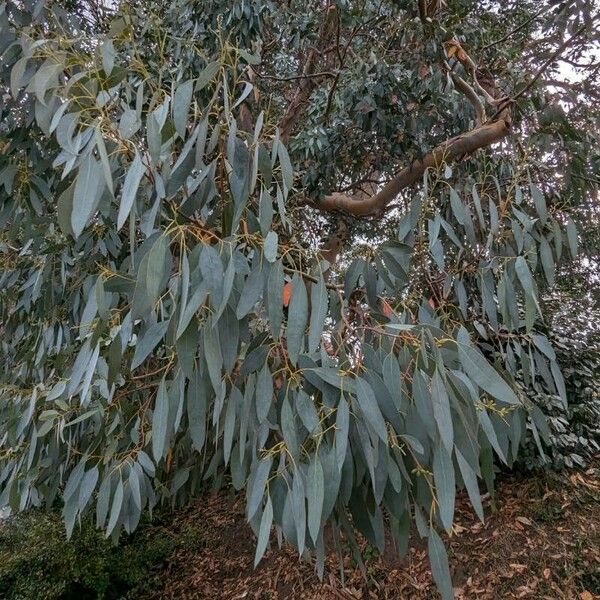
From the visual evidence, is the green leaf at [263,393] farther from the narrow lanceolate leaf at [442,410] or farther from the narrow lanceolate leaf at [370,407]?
the narrow lanceolate leaf at [442,410]

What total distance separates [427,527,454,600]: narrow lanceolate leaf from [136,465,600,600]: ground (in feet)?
3.87

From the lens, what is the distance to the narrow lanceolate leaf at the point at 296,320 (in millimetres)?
888

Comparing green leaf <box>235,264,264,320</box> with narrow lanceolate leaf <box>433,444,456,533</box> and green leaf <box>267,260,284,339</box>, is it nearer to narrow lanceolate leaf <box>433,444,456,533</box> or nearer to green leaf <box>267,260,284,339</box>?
green leaf <box>267,260,284,339</box>

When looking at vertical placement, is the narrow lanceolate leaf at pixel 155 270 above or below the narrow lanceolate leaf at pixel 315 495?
above

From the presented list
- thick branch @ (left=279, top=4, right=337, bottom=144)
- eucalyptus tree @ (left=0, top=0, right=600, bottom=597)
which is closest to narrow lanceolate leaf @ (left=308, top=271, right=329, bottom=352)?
eucalyptus tree @ (left=0, top=0, right=600, bottom=597)

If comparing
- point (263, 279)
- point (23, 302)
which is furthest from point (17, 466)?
point (263, 279)

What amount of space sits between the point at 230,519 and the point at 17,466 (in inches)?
72.0

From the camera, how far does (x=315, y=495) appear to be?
83 centimetres

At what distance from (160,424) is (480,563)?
2.00 metres

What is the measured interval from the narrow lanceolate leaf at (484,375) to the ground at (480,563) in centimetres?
140

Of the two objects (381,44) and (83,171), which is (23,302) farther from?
(381,44)

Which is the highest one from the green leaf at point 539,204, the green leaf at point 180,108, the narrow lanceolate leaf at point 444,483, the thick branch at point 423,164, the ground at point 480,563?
the thick branch at point 423,164

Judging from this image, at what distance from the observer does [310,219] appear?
3.51 meters

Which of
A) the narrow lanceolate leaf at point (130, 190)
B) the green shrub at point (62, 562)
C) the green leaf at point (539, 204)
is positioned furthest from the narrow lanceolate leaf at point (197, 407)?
the green shrub at point (62, 562)
